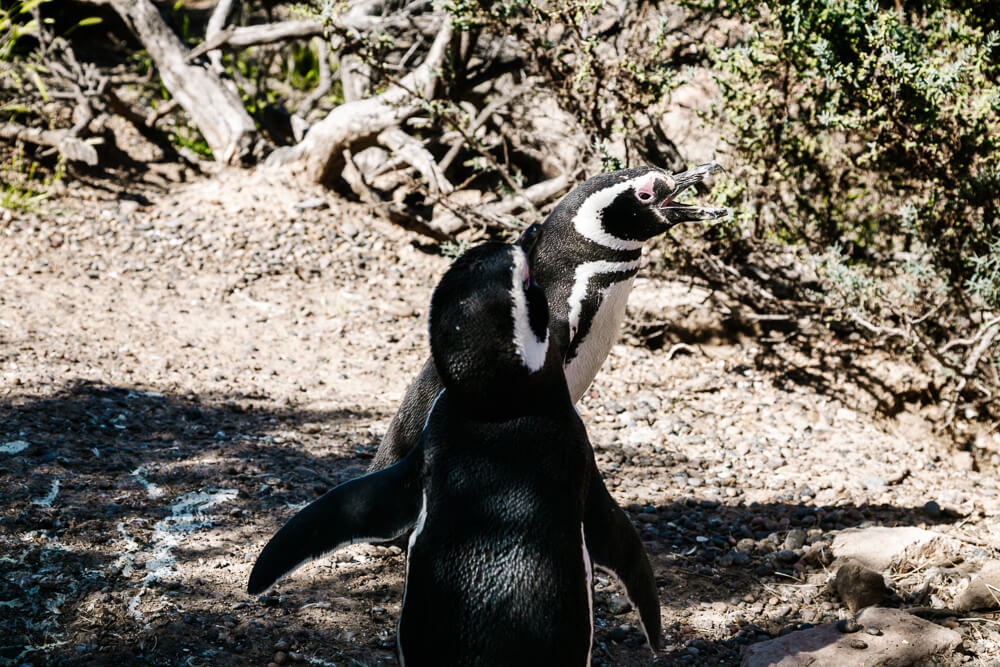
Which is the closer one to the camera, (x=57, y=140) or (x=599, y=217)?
(x=599, y=217)

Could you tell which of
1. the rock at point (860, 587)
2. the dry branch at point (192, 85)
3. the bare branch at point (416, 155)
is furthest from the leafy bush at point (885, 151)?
the dry branch at point (192, 85)

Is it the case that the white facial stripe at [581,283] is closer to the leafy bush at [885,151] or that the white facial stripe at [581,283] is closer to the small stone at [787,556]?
the small stone at [787,556]

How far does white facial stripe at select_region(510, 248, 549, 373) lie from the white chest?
1.09 metres

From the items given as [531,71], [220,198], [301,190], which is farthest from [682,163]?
[220,198]

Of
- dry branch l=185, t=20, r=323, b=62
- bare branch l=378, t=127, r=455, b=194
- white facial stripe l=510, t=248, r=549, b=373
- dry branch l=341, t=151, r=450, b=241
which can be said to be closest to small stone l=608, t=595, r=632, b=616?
white facial stripe l=510, t=248, r=549, b=373

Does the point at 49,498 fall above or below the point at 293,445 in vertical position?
above

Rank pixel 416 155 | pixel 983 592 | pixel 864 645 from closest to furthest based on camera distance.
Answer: pixel 864 645 < pixel 983 592 < pixel 416 155

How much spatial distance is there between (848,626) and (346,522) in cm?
149

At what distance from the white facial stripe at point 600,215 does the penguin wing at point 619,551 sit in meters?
1.07

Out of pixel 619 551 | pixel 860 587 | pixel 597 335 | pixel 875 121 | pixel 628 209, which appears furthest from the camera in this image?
pixel 875 121

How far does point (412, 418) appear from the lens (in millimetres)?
2711

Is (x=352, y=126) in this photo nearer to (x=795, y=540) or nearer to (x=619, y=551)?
(x=795, y=540)

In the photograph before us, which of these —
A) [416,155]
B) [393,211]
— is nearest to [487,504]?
[416,155]

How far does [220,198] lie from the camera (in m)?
6.22
